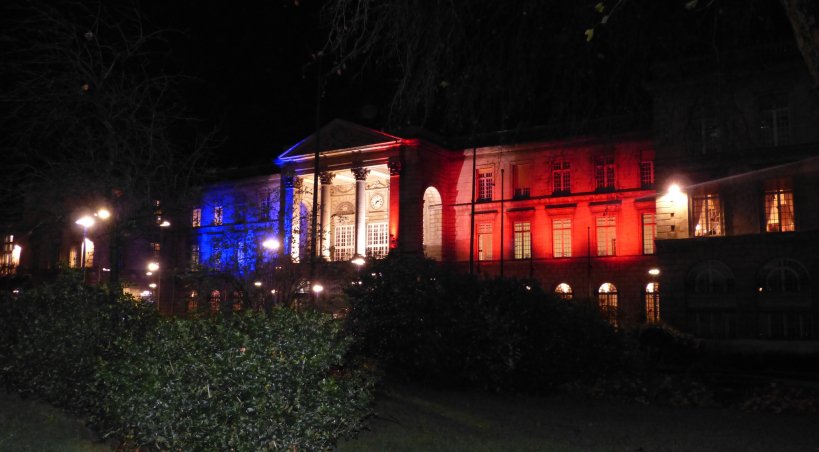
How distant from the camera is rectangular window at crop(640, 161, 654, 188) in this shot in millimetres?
55406

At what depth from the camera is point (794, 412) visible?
1459 cm

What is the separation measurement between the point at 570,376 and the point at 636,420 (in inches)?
143

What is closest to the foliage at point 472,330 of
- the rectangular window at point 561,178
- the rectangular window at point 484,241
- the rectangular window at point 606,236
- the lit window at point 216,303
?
the lit window at point 216,303

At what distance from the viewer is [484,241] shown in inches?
2415

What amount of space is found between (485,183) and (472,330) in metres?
46.7

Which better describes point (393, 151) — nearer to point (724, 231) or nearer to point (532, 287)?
point (724, 231)

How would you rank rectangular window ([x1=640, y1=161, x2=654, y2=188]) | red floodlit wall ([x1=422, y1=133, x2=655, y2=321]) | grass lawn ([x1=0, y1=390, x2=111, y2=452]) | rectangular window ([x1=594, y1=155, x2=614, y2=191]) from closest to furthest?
grass lawn ([x1=0, y1=390, x2=111, y2=452]) < red floodlit wall ([x1=422, y1=133, x2=655, y2=321]) < rectangular window ([x1=640, y1=161, x2=654, y2=188]) < rectangular window ([x1=594, y1=155, x2=614, y2=191])

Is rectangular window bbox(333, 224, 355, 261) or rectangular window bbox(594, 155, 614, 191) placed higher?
rectangular window bbox(594, 155, 614, 191)

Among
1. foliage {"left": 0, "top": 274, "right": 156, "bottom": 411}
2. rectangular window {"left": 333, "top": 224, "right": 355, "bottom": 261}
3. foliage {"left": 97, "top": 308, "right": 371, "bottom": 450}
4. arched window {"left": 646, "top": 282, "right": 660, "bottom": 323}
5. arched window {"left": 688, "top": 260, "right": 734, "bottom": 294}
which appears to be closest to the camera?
foliage {"left": 97, "top": 308, "right": 371, "bottom": 450}

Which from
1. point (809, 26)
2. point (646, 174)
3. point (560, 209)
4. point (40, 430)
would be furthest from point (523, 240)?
point (809, 26)

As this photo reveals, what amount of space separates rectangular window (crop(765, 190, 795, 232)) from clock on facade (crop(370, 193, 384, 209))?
3228cm

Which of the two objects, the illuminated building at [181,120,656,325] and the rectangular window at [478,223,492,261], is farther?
the rectangular window at [478,223,492,261]

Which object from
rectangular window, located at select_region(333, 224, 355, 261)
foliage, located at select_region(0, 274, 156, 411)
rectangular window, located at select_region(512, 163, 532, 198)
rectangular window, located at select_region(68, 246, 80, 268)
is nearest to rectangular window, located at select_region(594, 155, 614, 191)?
rectangular window, located at select_region(512, 163, 532, 198)

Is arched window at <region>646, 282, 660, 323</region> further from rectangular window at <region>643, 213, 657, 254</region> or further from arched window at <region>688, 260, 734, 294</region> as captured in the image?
arched window at <region>688, 260, 734, 294</region>
